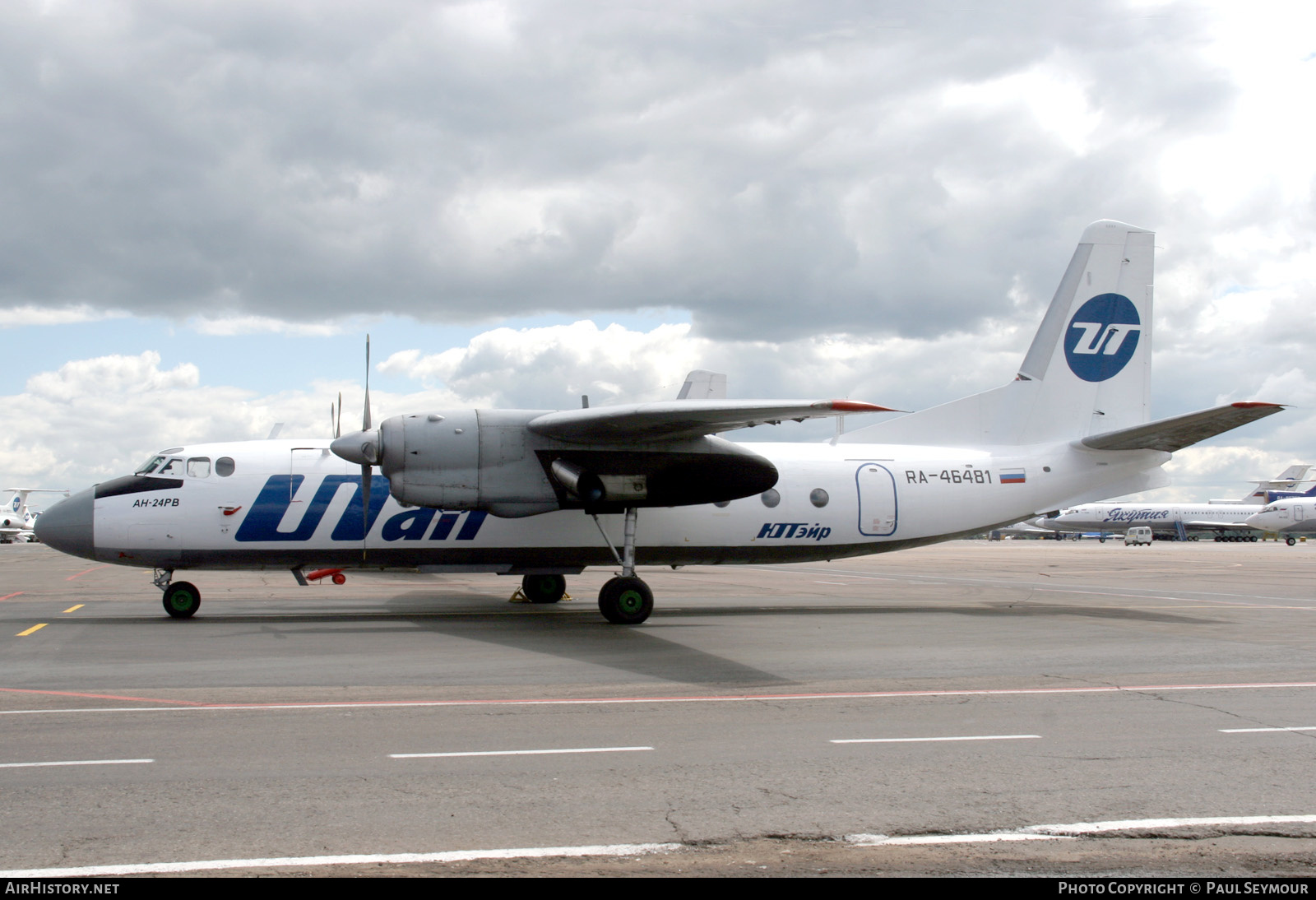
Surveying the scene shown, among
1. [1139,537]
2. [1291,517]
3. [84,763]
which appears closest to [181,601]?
[84,763]

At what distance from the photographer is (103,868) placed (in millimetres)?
4723

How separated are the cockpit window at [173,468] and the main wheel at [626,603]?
8138 millimetres

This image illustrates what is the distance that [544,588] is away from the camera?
21375 mm

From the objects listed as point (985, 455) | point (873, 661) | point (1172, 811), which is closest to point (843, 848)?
point (1172, 811)

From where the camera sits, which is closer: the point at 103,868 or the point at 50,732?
the point at 103,868

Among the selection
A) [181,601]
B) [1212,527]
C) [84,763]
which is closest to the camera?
[84,763]

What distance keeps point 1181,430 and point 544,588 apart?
43.5 ft

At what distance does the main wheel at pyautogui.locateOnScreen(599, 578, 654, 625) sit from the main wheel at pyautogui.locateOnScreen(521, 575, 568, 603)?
15.4 feet

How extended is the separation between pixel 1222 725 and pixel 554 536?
40.1ft

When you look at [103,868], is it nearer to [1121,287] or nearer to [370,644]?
[370,644]

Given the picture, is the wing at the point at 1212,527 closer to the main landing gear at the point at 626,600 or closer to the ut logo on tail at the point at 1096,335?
the ut logo on tail at the point at 1096,335

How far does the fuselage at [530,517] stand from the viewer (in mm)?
17516

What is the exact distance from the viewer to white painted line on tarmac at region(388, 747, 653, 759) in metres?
7.27

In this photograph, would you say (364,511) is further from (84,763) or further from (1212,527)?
(1212,527)
